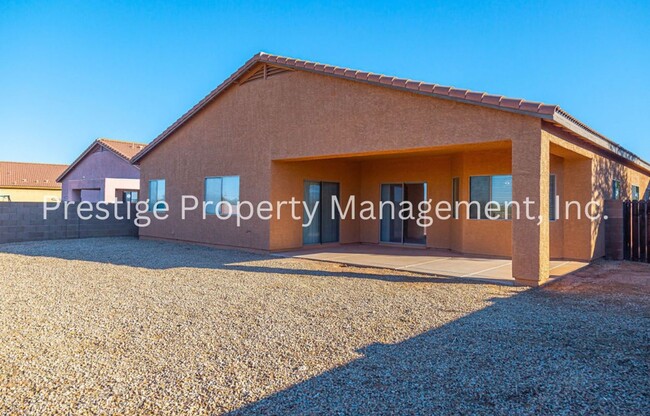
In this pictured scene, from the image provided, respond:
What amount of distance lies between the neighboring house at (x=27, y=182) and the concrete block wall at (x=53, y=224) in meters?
23.6

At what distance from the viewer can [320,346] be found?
201 inches

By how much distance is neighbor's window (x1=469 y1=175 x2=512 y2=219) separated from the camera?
41.9ft

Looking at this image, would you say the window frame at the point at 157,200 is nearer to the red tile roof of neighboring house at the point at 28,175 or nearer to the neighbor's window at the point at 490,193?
the neighbor's window at the point at 490,193

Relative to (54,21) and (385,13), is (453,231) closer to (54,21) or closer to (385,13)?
(385,13)

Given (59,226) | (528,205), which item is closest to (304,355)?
(528,205)

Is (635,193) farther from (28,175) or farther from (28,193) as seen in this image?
(28,175)

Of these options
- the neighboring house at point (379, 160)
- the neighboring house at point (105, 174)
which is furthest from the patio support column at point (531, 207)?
the neighboring house at point (105, 174)

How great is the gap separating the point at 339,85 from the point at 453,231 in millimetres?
6256

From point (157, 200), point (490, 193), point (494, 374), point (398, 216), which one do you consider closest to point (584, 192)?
point (490, 193)

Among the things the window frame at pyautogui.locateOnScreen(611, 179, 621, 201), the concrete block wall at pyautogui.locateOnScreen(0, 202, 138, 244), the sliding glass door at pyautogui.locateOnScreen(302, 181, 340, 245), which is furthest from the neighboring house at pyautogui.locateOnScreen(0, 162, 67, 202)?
the window frame at pyautogui.locateOnScreen(611, 179, 621, 201)

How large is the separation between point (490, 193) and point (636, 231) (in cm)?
450

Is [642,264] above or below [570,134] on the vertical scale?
below

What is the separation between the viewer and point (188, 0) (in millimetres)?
16703

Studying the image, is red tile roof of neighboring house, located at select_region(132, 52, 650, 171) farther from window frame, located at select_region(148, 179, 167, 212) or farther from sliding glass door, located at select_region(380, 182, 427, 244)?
sliding glass door, located at select_region(380, 182, 427, 244)
